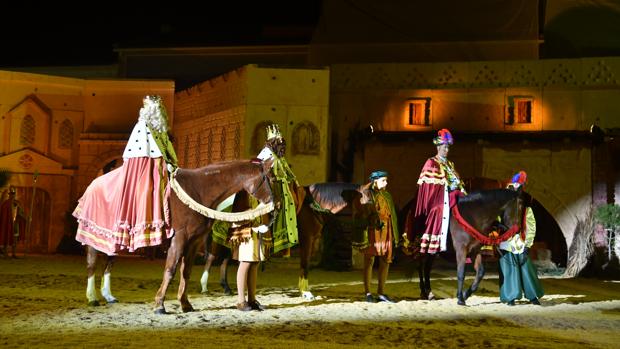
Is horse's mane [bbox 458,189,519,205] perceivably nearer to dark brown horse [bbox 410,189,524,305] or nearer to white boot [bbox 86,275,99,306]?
dark brown horse [bbox 410,189,524,305]

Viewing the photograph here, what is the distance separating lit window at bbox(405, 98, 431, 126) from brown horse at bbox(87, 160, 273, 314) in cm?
1356

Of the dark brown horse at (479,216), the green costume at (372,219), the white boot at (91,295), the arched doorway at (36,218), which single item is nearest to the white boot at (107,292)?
the white boot at (91,295)

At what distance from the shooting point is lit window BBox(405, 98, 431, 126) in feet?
71.9

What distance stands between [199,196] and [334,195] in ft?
10.8

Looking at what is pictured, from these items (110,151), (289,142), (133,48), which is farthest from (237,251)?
(133,48)

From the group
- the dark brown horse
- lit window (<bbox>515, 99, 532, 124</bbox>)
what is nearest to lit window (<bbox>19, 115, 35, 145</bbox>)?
lit window (<bbox>515, 99, 532, 124</bbox>)

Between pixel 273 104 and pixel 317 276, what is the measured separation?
5.99 meters

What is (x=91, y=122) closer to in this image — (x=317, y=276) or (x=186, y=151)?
(x=186, y=151)

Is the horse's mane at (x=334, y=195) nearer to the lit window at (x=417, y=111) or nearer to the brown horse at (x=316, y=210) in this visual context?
the brown horse at (x=316, y=210)

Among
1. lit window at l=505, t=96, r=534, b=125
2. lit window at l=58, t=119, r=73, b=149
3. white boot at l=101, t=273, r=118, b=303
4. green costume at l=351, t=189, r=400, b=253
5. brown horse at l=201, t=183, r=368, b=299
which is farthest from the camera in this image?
lit window at l=58, t=119, r=73, b=149

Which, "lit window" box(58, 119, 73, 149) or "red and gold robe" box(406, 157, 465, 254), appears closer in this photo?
"red and gold robe" box(406, 157, 465, 254)

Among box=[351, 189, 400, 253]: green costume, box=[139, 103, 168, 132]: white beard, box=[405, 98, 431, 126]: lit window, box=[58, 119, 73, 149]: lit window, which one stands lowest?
box=[351, 189, 400, 253]: green costume

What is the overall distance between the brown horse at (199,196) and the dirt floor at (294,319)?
2.12 ft

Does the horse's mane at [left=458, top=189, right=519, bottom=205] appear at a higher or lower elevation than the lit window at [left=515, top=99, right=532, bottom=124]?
lower
